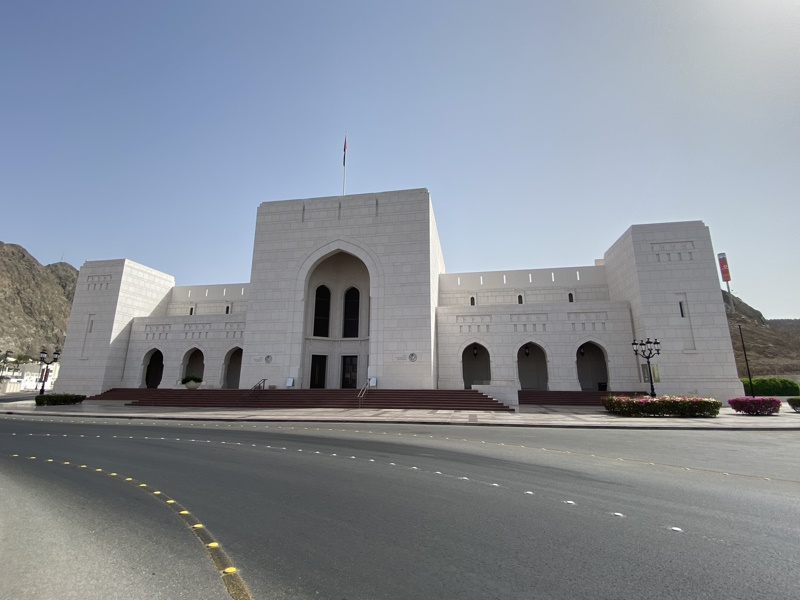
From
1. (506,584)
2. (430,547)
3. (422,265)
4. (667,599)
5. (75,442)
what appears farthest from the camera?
(422,265)

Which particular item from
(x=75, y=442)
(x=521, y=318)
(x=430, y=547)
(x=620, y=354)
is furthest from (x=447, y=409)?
(x=430, y=547)

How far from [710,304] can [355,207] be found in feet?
77.3

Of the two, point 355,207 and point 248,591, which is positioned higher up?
point 355,207

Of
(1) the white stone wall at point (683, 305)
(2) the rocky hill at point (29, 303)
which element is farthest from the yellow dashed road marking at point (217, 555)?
(2) the rocky hill at point (29, 303)

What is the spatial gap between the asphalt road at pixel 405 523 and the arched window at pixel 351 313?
69.7ft

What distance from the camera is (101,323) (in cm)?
3192

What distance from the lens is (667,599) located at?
264cm

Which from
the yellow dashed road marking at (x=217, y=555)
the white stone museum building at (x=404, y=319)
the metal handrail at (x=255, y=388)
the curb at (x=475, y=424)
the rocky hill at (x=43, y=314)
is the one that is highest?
the rocky hill at (x=43, y=314)

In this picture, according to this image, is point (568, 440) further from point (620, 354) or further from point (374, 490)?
point (620, 354)

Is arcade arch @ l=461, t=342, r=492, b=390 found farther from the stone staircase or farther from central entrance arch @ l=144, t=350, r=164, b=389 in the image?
central entrance arch @ l=144, t=350, r=164, b=389

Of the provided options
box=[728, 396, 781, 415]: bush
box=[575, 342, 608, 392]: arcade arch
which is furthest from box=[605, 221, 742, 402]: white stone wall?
box=[728, 396, 781, 415]: bush

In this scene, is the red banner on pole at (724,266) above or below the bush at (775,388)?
above

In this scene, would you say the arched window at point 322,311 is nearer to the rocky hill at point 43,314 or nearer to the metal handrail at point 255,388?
the metal handrail at point 255,388

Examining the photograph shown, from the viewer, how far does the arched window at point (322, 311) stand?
97.3 feet
